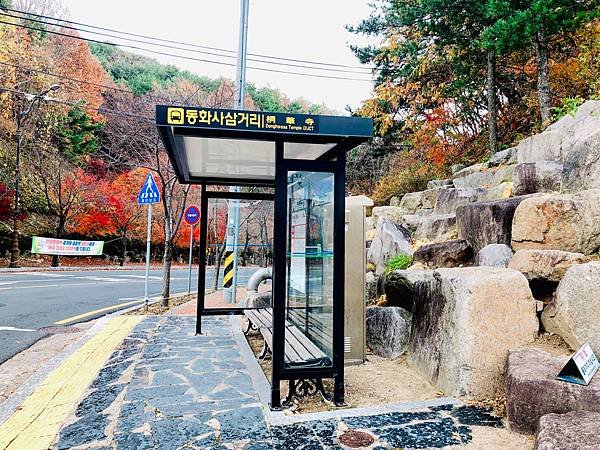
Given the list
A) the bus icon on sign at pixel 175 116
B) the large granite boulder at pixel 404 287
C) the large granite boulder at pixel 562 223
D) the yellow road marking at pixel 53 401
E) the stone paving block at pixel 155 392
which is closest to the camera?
the yellow road marking at pixel 53 401

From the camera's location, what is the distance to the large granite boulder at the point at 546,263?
4141 mm

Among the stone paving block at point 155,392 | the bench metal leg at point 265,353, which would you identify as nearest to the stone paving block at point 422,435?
the stone paving block at point 155,392

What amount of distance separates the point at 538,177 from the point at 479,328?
3626 mm

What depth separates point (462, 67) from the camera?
1230cm

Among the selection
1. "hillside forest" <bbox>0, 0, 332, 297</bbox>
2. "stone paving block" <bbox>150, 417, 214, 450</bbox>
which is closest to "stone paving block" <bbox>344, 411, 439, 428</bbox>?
"stone paving block" <bbox>150, 417, 214, 450</bbox>

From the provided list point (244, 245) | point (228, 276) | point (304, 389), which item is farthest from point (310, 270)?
point (228, 276)

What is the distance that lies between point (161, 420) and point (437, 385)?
254 centimetres

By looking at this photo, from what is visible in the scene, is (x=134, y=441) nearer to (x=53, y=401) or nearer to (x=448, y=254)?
(x=53, y=401)

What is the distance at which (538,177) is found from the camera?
626cm

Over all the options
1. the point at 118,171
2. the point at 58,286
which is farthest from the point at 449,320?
the point at 118,171

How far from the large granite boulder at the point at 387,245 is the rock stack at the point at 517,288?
7.2 inches

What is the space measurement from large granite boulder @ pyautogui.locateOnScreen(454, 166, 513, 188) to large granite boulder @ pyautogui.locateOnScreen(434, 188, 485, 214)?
53cm

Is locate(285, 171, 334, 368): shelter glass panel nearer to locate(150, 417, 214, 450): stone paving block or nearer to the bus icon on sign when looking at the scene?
locate(150, 417, 214, 450): stone paving block

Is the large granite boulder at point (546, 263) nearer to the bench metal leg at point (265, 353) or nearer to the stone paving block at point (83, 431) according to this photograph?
the bench metal leg at point (265, 353)
